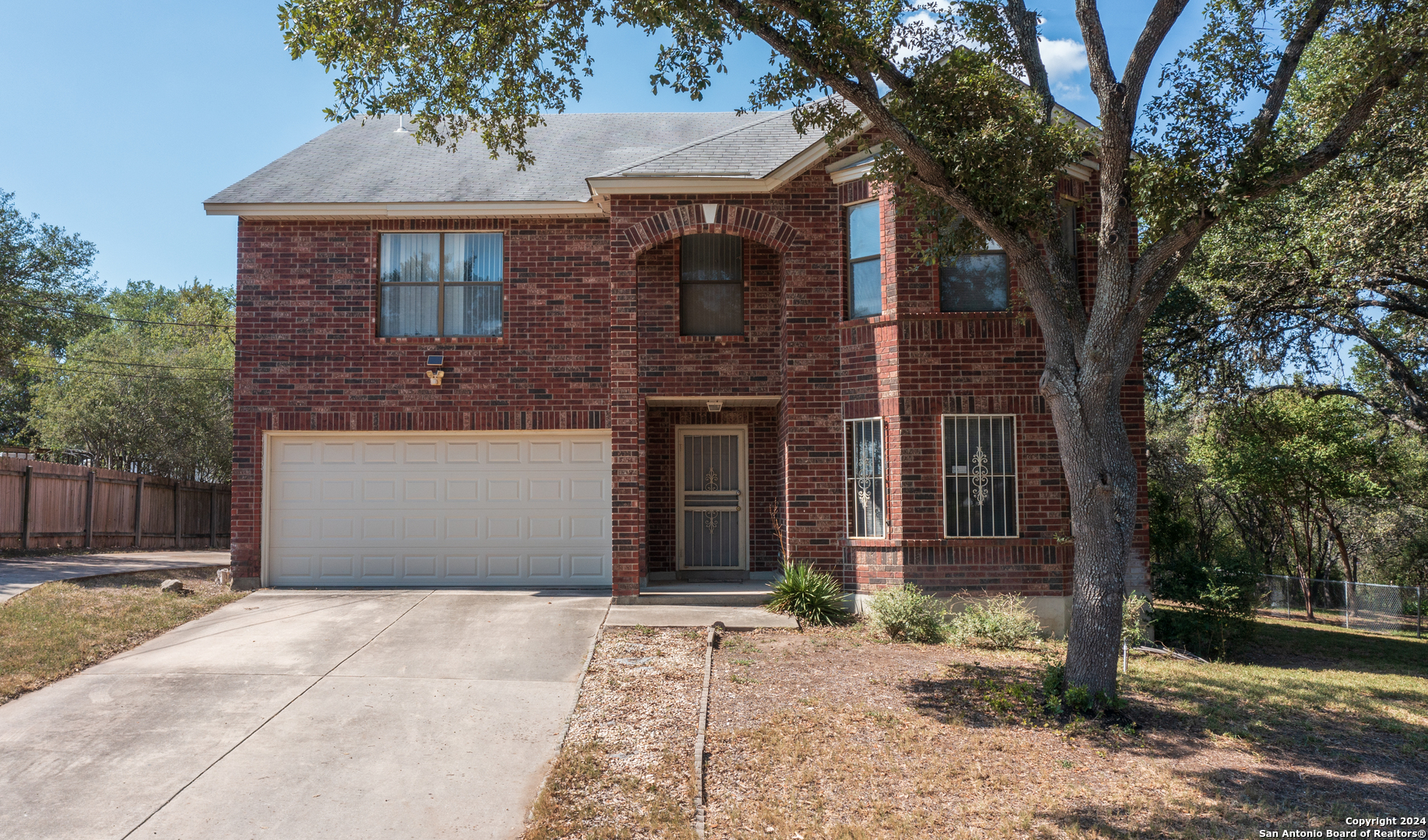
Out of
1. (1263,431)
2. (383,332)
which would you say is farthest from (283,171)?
(1263,431)

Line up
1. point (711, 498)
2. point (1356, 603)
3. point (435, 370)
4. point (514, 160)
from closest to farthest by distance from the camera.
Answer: point (435, 370) < point (711, 498) < point (514, 160) < point (1356, 603)

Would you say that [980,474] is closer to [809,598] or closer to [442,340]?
[809,598]

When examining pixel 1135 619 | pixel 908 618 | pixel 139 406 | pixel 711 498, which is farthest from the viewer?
pixel 139 406

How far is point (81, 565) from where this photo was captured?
1405 cm

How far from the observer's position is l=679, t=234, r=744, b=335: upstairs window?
1227 centimetres

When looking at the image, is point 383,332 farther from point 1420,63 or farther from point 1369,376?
point 1369,376

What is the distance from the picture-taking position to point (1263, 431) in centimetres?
1691

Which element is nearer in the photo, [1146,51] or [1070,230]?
[1146,51]

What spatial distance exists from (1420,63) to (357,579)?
12.9 m

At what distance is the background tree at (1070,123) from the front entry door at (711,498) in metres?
5.81

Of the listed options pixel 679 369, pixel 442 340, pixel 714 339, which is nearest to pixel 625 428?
pixel 679 369

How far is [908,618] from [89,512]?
16982 millimetres

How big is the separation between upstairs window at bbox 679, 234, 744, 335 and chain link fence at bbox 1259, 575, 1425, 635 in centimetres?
945

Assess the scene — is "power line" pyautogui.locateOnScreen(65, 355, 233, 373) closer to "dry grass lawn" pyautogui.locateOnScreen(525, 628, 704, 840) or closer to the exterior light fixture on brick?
the exterior light fixture on brick
